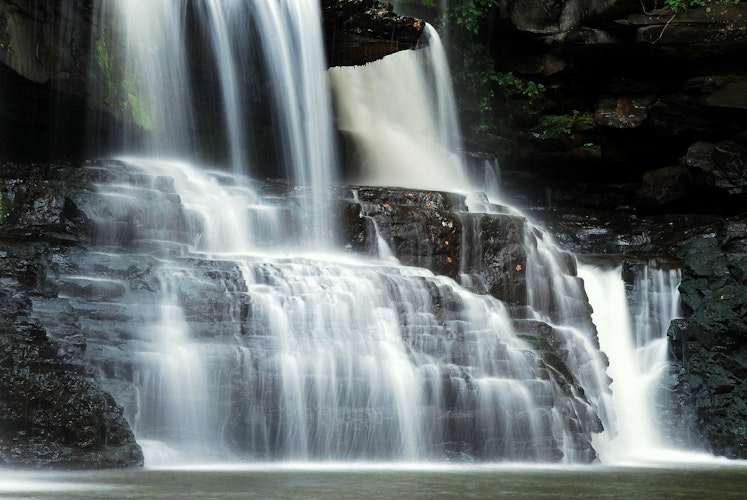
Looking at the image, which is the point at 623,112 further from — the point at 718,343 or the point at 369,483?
the point at 369,483

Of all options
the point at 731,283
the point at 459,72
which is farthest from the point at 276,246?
the point at 459,72

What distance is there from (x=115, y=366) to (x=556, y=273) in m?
7.77

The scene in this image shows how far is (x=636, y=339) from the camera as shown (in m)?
15.0

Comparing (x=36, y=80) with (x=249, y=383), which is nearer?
(x=249, y=383)

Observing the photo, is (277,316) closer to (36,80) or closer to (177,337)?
(177,337)

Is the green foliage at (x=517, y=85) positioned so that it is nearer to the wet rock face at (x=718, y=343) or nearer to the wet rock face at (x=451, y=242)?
the wet rock face at (x=718, y=343)

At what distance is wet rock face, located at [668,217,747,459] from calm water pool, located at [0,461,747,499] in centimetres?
433

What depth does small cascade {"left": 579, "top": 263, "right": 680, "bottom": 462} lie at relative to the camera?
1331 centimetres

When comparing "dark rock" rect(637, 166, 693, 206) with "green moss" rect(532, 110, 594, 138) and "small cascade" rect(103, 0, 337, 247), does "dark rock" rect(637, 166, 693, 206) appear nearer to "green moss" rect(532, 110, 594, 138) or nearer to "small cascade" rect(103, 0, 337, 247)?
"green moss" rect(532, 110, 594, 138)

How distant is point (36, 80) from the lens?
41.6ft

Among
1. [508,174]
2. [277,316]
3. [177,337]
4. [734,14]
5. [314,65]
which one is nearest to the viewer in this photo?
[177,337]

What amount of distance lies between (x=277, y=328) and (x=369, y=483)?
11.7 ft

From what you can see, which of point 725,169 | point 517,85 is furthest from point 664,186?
point 517,85

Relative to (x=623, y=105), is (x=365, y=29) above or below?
above
